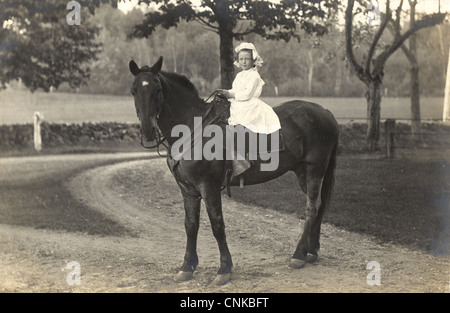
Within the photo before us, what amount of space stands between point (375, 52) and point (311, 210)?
148 inches

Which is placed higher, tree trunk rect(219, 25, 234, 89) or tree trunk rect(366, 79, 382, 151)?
tree trunk rect(219, 25, 234, 89)

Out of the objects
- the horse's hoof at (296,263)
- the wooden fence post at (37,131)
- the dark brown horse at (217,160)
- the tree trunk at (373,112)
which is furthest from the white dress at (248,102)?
the wooden fence post at (37,131)

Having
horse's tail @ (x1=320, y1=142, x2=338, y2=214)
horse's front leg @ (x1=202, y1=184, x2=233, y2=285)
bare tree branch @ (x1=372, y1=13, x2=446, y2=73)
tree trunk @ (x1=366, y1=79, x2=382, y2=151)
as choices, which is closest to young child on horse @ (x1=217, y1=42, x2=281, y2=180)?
horse's front leg @ (x1=202, y1=184, x2=233, y2=285)

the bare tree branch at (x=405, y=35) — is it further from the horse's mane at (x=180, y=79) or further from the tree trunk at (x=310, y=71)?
the horse's mane at (x=180, y=79)

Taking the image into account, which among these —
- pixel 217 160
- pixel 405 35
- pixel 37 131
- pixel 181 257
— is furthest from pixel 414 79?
pixel 37 131

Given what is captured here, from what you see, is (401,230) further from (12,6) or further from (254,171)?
A: (12,6)

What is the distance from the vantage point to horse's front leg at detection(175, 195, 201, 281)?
19.2 feet

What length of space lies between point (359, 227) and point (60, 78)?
6178mm

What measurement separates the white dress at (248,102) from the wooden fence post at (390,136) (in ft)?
12.2

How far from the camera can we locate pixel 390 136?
29.2ft

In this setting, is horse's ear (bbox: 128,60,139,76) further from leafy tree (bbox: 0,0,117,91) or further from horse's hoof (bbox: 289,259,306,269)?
horse's hoof (bbox: 289,259,306,269)

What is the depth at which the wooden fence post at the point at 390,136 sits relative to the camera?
8.64 metres

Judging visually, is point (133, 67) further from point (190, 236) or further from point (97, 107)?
point (97, 107)

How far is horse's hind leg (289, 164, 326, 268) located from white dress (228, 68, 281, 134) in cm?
108
